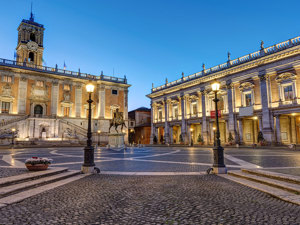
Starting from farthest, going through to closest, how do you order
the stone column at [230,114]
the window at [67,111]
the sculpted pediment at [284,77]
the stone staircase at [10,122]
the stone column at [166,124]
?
the stone column at [166,124], the window at [67,111], the stone column at [230,114], the stone staircase at [10,122], the sculpted pediment at [284,77]

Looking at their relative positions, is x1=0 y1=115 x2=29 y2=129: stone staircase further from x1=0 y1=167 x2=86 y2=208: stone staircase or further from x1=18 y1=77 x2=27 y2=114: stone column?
x1=0 y1=167 x2=86 y2=208: stone staircase

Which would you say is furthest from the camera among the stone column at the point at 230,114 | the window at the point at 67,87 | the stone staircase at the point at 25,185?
the window at the point at 67,87

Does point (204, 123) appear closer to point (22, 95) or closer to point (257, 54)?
point (257, 54)

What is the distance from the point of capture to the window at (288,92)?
2777 cm

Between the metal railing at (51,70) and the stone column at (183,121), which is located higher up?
the metal railing at (51,70)

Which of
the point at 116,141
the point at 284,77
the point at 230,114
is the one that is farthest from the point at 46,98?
the point at 284,77

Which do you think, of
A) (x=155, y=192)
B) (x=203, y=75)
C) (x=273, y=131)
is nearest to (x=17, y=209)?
(x=155, y=192)

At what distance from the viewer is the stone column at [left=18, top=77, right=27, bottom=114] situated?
40.1 m

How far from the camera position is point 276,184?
6.18 m

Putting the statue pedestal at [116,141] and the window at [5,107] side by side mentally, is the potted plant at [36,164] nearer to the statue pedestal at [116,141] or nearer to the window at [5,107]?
the statue pedestal at [116,141]

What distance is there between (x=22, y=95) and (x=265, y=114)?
147ft


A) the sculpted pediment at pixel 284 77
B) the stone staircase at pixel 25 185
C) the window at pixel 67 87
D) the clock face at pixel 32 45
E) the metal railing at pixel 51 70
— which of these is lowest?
the stone staircase at pixel 25 185

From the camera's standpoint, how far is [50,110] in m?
43.5

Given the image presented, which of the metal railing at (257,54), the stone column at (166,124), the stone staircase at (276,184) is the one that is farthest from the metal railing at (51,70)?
the stone staircase at (276,184)
